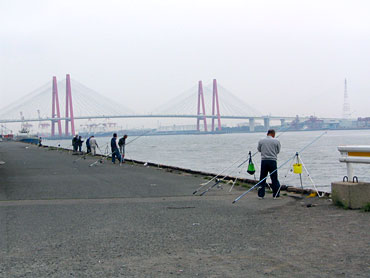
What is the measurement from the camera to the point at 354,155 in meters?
7.71

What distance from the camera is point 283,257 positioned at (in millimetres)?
4699

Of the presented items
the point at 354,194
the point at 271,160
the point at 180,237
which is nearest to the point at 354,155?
the point at 354,194

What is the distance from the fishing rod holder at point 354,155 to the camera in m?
7.45

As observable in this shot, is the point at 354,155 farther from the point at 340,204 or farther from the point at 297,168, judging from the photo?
the point at 297,168

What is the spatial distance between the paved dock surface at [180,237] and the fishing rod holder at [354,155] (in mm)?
588

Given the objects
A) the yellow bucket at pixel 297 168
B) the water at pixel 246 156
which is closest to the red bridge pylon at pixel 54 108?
the water at pixel 246 156

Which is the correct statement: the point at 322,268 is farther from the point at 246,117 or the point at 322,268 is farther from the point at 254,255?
the point at 246,117

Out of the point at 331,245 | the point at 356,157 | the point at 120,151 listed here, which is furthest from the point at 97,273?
the point at 120,151

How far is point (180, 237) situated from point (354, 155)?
3.41 metres

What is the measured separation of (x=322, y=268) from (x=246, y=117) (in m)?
73.3

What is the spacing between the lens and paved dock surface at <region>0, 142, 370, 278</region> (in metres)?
4.37

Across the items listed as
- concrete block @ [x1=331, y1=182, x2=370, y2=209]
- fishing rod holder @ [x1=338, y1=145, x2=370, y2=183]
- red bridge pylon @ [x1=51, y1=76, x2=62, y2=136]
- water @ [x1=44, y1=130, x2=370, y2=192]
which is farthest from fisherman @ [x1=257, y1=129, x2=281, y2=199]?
red bridge pylon @ [x1=51, y1=76, x2=62, y2=136]

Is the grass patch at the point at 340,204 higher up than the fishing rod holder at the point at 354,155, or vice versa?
the fishing rod holder at the point at 354,155

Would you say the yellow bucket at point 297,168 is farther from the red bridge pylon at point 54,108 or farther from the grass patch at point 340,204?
the red bridge pylon at point 54,108
